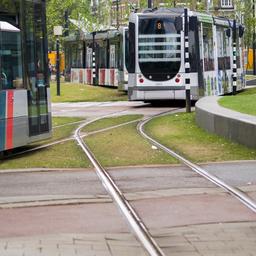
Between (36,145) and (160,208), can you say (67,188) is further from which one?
(36,145)

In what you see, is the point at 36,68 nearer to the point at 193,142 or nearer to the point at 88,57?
the point at 193,142

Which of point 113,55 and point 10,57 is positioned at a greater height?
point 113,55

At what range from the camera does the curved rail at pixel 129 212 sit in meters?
6.25

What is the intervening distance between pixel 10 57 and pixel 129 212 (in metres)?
5.47

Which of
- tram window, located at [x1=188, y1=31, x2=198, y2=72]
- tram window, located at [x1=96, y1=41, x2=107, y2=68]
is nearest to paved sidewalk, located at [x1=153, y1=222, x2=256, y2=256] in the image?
tram window, located at [x1=188, y1=31, x2=198, y2=72]

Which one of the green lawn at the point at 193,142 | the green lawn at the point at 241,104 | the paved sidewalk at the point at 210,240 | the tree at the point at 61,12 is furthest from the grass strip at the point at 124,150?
the tree at the point at 61,12

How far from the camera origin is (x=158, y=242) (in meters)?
6.44

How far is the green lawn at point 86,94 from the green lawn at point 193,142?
14.1 m

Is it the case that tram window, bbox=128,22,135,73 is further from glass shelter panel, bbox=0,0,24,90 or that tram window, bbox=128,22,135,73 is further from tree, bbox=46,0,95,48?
tree, bbox=46,0,95,48

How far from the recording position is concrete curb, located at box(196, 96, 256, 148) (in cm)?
1292

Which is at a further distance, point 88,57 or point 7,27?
point 88,57

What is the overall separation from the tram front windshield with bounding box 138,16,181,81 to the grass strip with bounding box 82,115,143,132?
11.2ft

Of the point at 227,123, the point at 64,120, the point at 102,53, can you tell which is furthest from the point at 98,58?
the point at 227,123

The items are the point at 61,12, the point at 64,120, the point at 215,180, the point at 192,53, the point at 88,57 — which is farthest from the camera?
the point at 61,12
